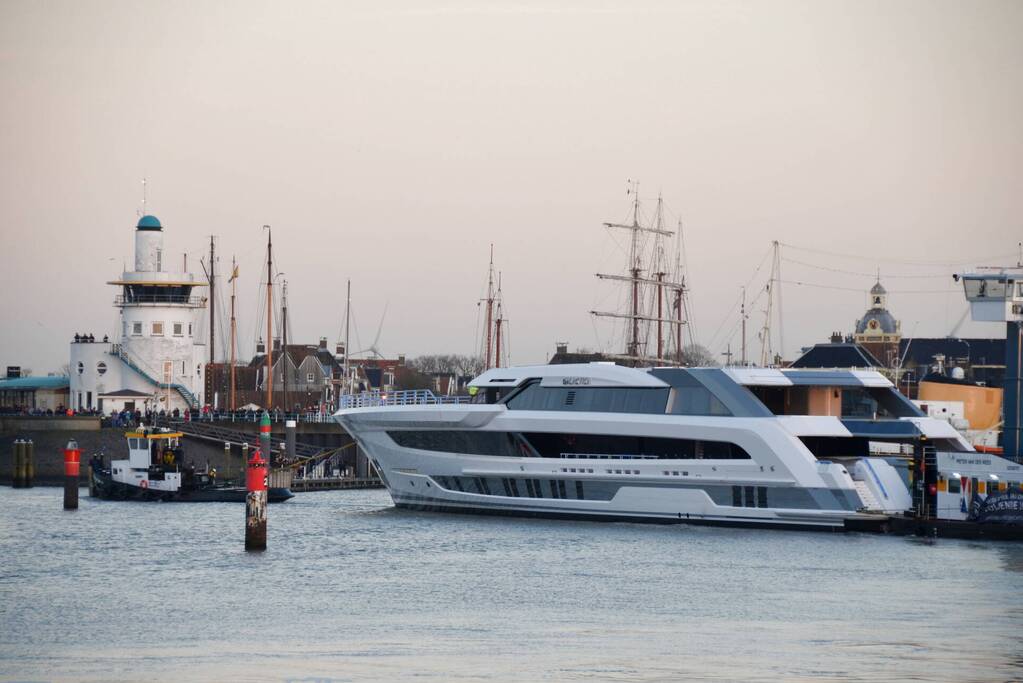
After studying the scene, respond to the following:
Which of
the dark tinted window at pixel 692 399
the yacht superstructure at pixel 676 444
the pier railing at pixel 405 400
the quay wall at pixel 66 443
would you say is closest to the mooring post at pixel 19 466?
the quay wall at pixel 66 443

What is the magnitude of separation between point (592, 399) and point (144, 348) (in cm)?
3996

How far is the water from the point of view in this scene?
23625 mm

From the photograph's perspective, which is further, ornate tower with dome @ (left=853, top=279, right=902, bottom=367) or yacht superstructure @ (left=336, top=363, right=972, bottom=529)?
ornate tower with dome @ (left=853, top=279, right=902, bottom=367)

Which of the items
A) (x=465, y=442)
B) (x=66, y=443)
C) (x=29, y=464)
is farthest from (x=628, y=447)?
(x=66, y=443)

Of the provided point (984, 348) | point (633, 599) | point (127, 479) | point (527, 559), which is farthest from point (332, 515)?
point (984, 348)

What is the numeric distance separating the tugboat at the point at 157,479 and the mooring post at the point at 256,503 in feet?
51.0

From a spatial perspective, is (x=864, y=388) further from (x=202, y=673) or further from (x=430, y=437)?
(x=202, y=673)

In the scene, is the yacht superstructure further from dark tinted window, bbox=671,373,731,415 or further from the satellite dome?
the satellite dome

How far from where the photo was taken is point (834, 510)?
1581 inches

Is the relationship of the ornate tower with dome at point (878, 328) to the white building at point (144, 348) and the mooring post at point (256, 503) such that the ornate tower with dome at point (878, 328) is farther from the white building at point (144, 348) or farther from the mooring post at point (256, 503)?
the mooring post at point (256, 503)

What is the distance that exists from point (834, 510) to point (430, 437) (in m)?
12.7

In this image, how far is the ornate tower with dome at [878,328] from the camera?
159125 millimetres

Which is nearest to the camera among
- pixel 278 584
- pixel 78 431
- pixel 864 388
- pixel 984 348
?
pixel 278 584

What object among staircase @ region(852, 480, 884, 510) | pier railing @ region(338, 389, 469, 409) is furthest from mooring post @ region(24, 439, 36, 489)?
staircase @ region(852, 480, 884, 510)
